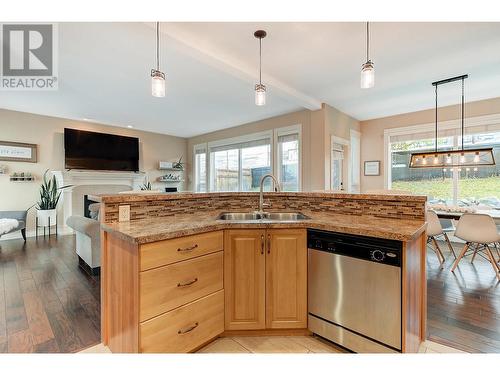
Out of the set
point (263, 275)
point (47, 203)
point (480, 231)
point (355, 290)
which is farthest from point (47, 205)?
point (480, 231)

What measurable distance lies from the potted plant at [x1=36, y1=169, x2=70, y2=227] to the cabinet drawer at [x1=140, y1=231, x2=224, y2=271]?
5032mm

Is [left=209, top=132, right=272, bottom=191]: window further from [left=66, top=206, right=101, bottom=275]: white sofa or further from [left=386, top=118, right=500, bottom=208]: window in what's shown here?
[left=66, top=206, right=101, bottom=275]: white sofa

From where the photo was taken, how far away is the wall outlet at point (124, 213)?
1.75 m

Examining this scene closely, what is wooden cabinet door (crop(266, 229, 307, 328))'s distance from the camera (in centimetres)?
171

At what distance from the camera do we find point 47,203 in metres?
4.90

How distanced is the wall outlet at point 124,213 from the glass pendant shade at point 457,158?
3983mm

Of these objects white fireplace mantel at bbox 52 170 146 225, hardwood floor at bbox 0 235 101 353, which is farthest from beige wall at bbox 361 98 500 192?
white fireplace mantel at bbox 52 170 146 225

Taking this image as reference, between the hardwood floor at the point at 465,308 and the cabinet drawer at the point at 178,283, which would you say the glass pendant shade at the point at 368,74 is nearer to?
the cabinet drawer at the point at 178,283

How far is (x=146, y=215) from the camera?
74.4 inches

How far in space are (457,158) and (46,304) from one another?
5231 mm
